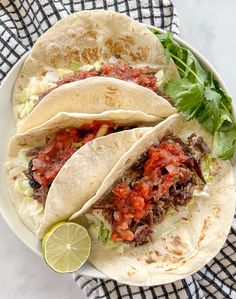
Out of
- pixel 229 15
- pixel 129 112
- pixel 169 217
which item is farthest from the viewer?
pixel 229 15

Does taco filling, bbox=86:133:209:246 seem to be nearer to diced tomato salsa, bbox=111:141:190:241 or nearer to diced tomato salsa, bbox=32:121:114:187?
diced tomato salsa, bbox=111:141:190:241

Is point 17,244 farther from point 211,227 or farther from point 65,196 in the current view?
point 211,227

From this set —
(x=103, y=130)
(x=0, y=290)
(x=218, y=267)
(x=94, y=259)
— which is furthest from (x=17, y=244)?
(x=218, y=267)

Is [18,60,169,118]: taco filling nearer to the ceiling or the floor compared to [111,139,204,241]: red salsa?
nearer to the ceiling

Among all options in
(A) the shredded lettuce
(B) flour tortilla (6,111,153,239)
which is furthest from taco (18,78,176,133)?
(A) the shredded lettuce

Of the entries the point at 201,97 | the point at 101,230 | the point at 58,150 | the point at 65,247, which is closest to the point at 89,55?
the point at 58,150

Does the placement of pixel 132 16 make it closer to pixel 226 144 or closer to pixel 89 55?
pixel 89 55

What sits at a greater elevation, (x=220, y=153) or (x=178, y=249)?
(x=220, y=153)
